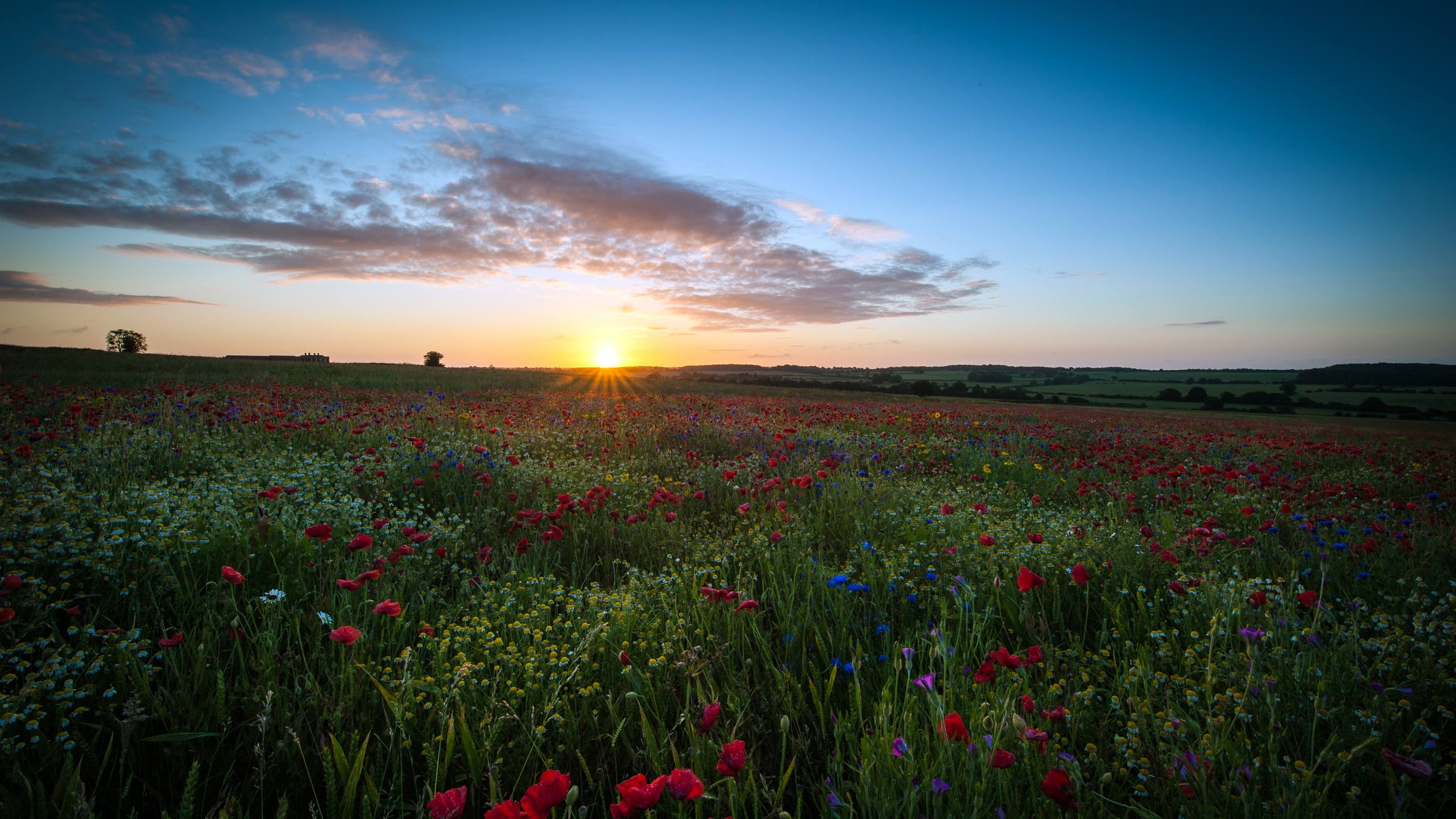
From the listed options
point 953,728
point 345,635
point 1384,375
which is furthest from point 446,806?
point 1384,375

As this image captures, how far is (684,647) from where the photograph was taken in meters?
2.89

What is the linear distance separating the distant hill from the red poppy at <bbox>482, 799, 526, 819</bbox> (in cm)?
7598

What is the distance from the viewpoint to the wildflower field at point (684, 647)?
1882mm

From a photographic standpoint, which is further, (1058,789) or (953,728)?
(953,728)

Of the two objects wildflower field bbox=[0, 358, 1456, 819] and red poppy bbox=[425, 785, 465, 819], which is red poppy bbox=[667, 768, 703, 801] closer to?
wildflower field bbox=[0, 358, 1456, 819]

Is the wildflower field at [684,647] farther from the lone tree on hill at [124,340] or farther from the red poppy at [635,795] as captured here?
the lone tree on hill at [124,340]

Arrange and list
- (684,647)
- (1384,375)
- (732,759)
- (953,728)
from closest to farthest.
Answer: (732,759)
(953,728)
(684,647)
(1384,375)

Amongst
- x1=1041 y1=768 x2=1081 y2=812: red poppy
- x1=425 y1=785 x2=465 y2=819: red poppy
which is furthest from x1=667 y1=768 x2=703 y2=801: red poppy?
x1=1041 y1=768 x2=1081 y2=812: red poppy

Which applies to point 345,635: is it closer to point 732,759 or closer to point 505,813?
point 505,813

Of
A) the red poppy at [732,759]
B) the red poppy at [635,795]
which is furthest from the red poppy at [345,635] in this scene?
the red poppy at [732,759]

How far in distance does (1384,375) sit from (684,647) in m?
82.2

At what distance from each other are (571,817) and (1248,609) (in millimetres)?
3395

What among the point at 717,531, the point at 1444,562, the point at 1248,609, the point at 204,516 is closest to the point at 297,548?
the point at 204,516

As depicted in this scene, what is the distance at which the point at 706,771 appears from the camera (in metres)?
1.95
